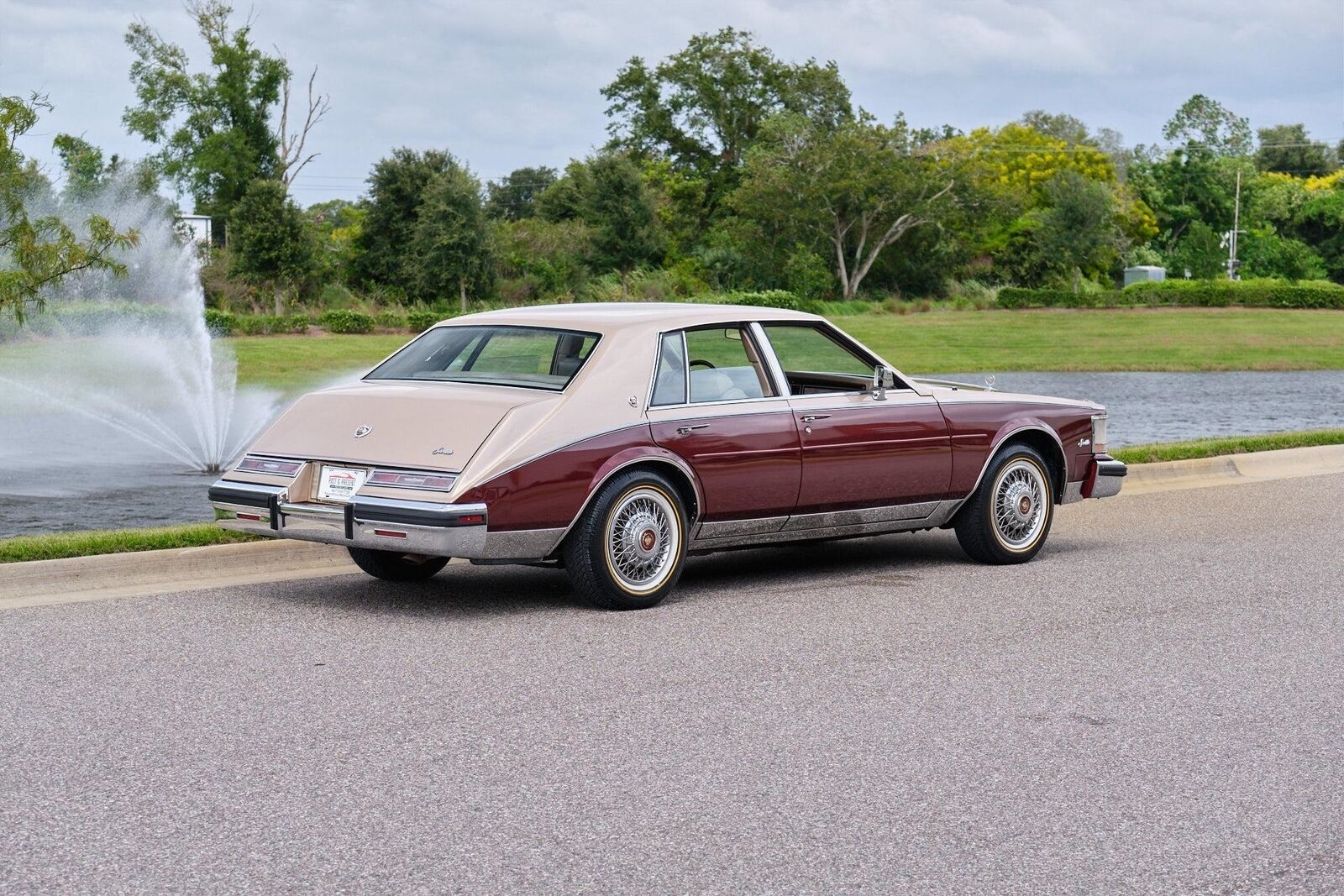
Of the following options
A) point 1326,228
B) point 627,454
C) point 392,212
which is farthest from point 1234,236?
point 627,454

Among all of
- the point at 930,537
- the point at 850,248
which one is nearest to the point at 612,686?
the point at 930,537

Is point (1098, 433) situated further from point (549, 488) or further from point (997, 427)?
point (549, 488)

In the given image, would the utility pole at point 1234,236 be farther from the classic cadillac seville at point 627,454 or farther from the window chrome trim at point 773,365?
the window chrome trim at point 773,365

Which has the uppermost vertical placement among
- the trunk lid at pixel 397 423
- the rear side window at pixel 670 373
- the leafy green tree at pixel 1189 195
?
the leafy green tree at pixel 1189 195

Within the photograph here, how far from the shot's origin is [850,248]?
6850 centimetres

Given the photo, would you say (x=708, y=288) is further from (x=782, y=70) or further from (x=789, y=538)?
(x=789, y=538)

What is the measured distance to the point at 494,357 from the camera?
29.1ft

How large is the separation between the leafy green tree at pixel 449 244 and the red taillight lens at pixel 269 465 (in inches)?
1513

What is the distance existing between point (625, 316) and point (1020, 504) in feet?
9.35

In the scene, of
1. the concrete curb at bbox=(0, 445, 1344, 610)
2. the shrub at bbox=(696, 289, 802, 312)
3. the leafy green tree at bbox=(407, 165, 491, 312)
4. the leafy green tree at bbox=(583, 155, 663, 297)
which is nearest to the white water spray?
the leafy green tree at bbox=(407, 165, 491, 312)

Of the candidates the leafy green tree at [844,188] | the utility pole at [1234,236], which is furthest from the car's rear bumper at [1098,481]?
the utility pole at [1234,236]

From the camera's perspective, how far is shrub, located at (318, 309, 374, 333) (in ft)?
128

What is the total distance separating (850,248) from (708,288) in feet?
39.4

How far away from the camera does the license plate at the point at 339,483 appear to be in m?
8.12
